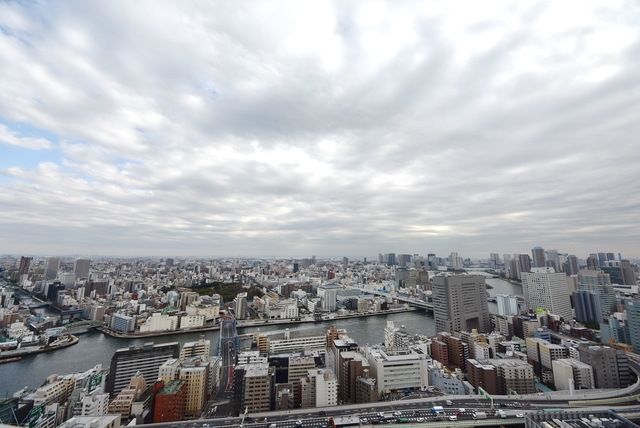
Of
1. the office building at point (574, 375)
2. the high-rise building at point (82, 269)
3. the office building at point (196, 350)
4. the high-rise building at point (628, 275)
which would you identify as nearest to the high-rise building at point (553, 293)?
the office building at point (574, 375)

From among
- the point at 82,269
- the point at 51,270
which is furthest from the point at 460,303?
the point at 51,270

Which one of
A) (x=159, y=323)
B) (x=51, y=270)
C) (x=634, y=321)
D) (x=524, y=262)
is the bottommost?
(x=159, y=323)

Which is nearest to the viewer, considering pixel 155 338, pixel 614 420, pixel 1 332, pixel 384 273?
pixel 614 420

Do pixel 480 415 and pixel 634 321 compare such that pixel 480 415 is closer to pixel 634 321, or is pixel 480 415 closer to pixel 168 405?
pixel 168 405

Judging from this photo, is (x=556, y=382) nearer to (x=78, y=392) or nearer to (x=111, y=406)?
(x=111, y=406)

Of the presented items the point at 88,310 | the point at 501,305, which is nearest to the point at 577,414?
the point at 501,305

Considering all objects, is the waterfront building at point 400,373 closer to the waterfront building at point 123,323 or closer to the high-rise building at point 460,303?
the high-rise building at point 460,303

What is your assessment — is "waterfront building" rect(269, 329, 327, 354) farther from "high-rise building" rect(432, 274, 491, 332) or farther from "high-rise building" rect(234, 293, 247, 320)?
"high-rise building" rect(234, 293, 247, 320)
